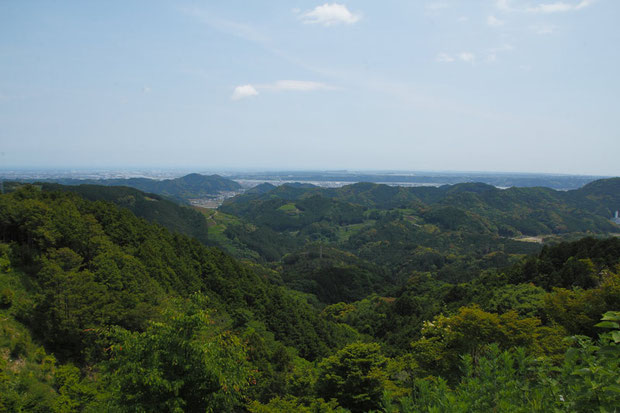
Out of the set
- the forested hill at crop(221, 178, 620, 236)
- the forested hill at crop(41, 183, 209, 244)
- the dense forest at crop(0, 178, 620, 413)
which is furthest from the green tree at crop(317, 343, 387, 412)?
the forested hill at crop(221, 178, 620, 236)

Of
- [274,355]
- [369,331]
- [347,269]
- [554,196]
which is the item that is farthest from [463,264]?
[554,196]

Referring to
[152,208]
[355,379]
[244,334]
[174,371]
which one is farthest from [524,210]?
[174,371]

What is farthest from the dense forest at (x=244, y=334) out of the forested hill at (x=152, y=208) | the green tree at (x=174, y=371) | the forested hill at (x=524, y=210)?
the forested hill at (x=524, y=210)

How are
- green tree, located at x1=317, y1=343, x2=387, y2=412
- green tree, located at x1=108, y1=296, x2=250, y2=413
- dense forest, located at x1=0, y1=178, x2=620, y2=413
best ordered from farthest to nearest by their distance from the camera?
green tree, located at x1=317, y1=343, x2=387, y2=412, green tree, located at x1=108, y1=296, x2=250, y2=413, dense forest, located at x1=0, y1=178, x2=620, y2=413

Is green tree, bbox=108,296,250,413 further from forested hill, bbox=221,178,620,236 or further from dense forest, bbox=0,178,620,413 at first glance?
forested hill, bbox=221,178,620,236

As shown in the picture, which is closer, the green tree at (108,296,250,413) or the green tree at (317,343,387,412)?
the green tree at (108,296,250,413)

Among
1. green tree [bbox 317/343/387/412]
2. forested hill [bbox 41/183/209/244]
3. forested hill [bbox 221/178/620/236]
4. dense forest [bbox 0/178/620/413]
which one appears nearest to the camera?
dense forest [bbox 0/178/620/413]

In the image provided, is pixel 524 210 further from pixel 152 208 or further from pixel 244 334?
pixel 244 334

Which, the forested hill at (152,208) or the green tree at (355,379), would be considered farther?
the forested hill at (152,208)

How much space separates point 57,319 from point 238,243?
9983 centimetres

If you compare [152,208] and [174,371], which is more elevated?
[174,371]

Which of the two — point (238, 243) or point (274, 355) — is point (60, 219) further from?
point (238, 243)

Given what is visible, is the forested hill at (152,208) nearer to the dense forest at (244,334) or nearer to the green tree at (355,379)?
the dense forest at (244,334)

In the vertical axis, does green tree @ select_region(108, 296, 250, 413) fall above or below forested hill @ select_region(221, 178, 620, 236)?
above
